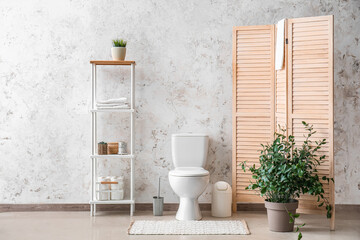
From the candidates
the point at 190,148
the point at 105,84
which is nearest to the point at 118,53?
the point at 105,84

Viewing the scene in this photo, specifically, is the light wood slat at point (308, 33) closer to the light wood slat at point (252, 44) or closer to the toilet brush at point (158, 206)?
the light wood slat at point (252, 44)

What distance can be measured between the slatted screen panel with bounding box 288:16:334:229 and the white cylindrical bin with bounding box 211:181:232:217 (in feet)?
2.20

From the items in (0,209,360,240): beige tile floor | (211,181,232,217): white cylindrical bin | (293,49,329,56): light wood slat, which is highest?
(293,49,329,56): light wood slat

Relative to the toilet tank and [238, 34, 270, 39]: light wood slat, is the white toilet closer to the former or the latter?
the toilet tank

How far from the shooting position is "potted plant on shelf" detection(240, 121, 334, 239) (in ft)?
11.3

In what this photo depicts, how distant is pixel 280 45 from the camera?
151 inches

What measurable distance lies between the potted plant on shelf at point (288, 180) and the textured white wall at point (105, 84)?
796 millimetres

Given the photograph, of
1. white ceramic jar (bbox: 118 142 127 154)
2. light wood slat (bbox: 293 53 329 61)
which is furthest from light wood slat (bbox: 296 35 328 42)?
white ceramic jar (bbox: 118 142 127 154)

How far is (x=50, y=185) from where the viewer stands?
4301 mm

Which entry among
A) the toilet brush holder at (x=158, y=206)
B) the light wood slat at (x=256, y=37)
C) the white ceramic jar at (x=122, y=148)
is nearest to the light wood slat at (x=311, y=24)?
the light wood slat at (x=256, y=37)

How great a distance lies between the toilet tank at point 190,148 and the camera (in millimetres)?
4129

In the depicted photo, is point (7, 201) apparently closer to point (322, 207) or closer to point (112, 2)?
point (112, 2)

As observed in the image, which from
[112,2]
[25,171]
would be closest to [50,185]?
[25,171]

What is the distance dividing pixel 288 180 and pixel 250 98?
100 centimetres
